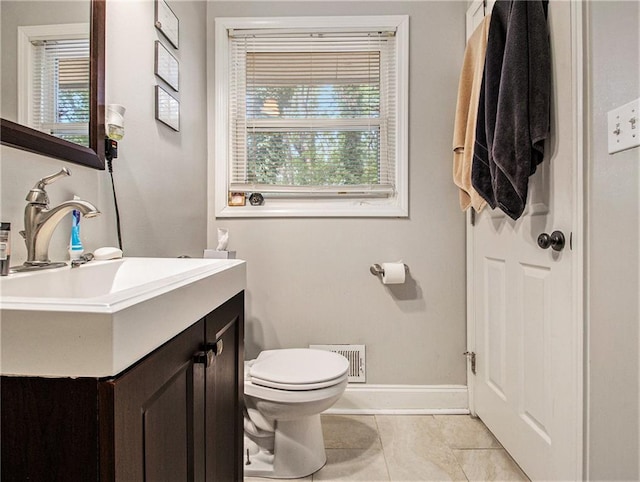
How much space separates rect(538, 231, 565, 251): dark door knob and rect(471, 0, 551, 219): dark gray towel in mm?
126

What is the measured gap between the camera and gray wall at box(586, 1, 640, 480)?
0.83 m

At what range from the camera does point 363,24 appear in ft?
6.00

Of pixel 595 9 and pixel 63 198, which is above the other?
pixel 595 9

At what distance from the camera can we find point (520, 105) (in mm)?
1119

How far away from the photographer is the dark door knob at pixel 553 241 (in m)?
1.07

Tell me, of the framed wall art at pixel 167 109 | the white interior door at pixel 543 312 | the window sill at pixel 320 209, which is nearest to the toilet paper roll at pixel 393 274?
the window sill at pixel 320 209

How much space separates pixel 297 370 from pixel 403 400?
0.79 m

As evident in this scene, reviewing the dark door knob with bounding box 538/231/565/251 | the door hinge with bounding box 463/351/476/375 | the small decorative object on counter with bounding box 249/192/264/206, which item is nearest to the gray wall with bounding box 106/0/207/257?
the small decorative object on counter with bounding box 249/192/264/206

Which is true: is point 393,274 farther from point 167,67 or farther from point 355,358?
point 167,67

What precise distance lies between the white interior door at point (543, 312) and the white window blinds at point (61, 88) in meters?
1.35

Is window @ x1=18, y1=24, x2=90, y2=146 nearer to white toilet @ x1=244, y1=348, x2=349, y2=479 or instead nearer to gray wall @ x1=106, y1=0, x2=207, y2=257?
gray wall @ x1=106, y1=0, x2=207, y2=257

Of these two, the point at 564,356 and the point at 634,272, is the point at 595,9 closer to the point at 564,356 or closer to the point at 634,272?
the point at 634,272

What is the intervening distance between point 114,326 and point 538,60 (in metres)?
1.36

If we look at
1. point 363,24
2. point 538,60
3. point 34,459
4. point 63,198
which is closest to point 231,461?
point 34,459
